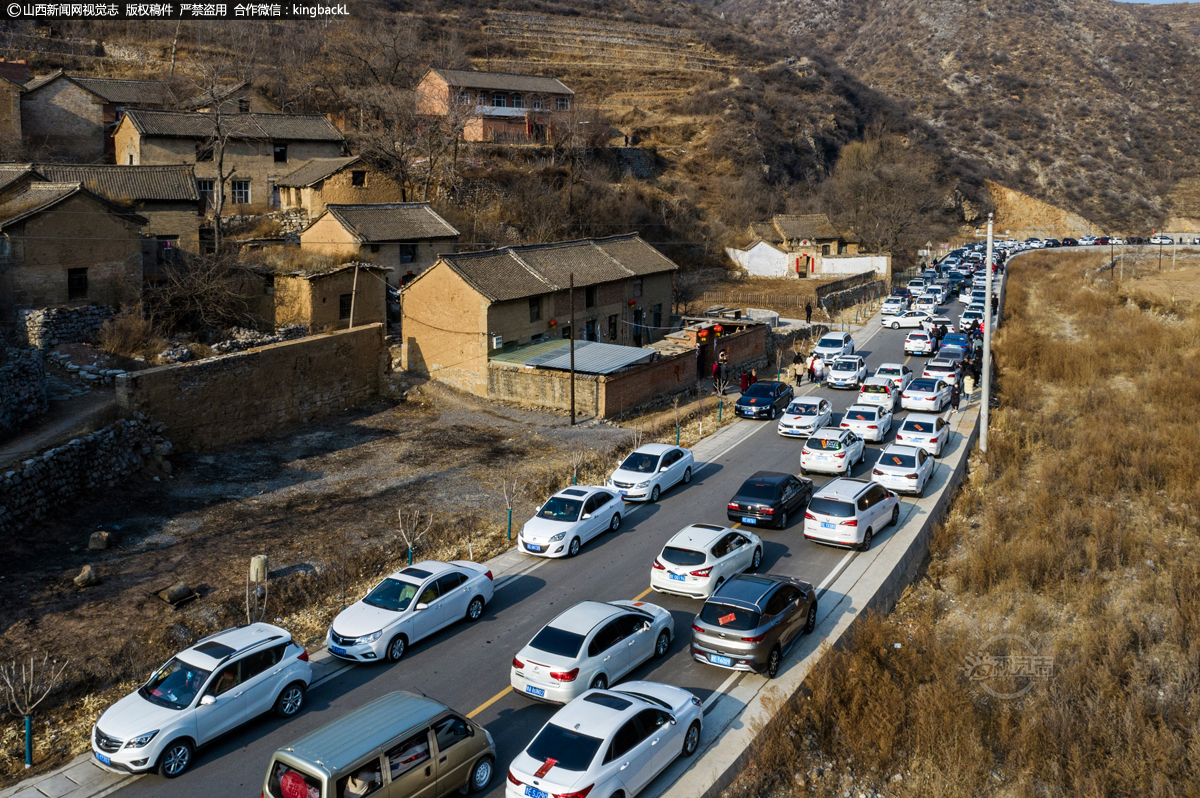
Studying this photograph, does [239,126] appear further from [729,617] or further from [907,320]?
[729,617]

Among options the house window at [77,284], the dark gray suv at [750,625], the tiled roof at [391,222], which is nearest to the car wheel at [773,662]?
the dark gray suv at [750,625]

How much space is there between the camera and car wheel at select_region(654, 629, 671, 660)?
15.8 metres

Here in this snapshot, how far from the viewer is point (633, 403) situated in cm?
3444

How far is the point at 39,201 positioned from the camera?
34438 millimetres

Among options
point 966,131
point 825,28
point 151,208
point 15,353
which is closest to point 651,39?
point 966,131

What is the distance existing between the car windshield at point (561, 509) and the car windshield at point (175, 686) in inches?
370

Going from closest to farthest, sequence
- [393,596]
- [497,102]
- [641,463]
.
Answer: [393,596] → [641,463] → [497,102]

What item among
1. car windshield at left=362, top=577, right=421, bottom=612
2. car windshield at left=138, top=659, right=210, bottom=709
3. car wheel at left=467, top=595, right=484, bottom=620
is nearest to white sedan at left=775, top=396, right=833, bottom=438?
car wheel at left=467, top=595, right=484, bottom=620

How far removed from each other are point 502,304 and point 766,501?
712 inches

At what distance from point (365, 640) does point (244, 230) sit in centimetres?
4115

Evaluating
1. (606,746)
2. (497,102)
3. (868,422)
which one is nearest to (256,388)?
(868,422)

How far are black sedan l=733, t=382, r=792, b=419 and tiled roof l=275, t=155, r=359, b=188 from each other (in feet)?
100

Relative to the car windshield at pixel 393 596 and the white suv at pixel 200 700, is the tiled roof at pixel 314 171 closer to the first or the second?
the car windshield at pixel 393 596

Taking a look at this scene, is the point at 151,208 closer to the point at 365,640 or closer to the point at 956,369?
the point at 365,640
